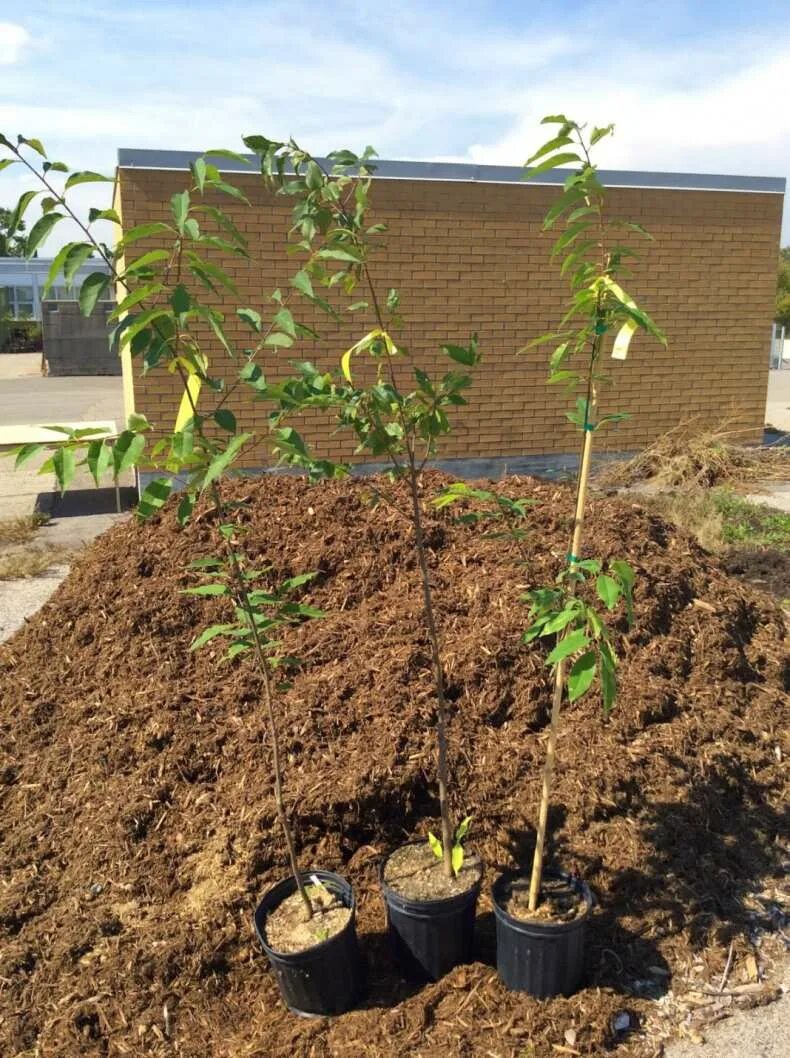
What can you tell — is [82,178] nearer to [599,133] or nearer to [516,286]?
[599,133]

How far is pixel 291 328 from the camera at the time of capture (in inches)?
75.4

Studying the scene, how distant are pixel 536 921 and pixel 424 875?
1.32 ft

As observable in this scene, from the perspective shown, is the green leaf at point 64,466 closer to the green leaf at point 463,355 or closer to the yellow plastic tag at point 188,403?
the yellow plastic tag at point 188,403

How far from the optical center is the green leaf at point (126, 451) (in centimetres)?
169

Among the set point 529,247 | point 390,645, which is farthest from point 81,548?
point 529,247

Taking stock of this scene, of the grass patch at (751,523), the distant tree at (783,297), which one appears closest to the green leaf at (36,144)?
the grass patch at (751,523)

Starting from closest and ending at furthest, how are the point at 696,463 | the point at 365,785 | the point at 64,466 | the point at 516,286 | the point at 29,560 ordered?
1. the point at 64,466
2. the point at 365,785
3. the point at 29,560
4. the point at 516,286
5. the point at 696,463

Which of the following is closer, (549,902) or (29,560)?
(549,902)

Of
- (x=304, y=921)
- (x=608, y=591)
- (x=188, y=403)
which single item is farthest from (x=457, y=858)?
(x=188, y=403)

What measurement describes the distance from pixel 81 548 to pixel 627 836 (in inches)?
245

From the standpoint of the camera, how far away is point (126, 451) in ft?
5.60

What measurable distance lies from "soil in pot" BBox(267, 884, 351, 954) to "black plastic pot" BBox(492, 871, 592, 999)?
473 mm

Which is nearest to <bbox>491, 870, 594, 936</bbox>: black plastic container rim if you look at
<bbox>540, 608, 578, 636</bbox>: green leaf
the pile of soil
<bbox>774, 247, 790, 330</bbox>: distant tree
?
the pile of soil

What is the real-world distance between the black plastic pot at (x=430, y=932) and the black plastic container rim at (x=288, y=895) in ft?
0.43
